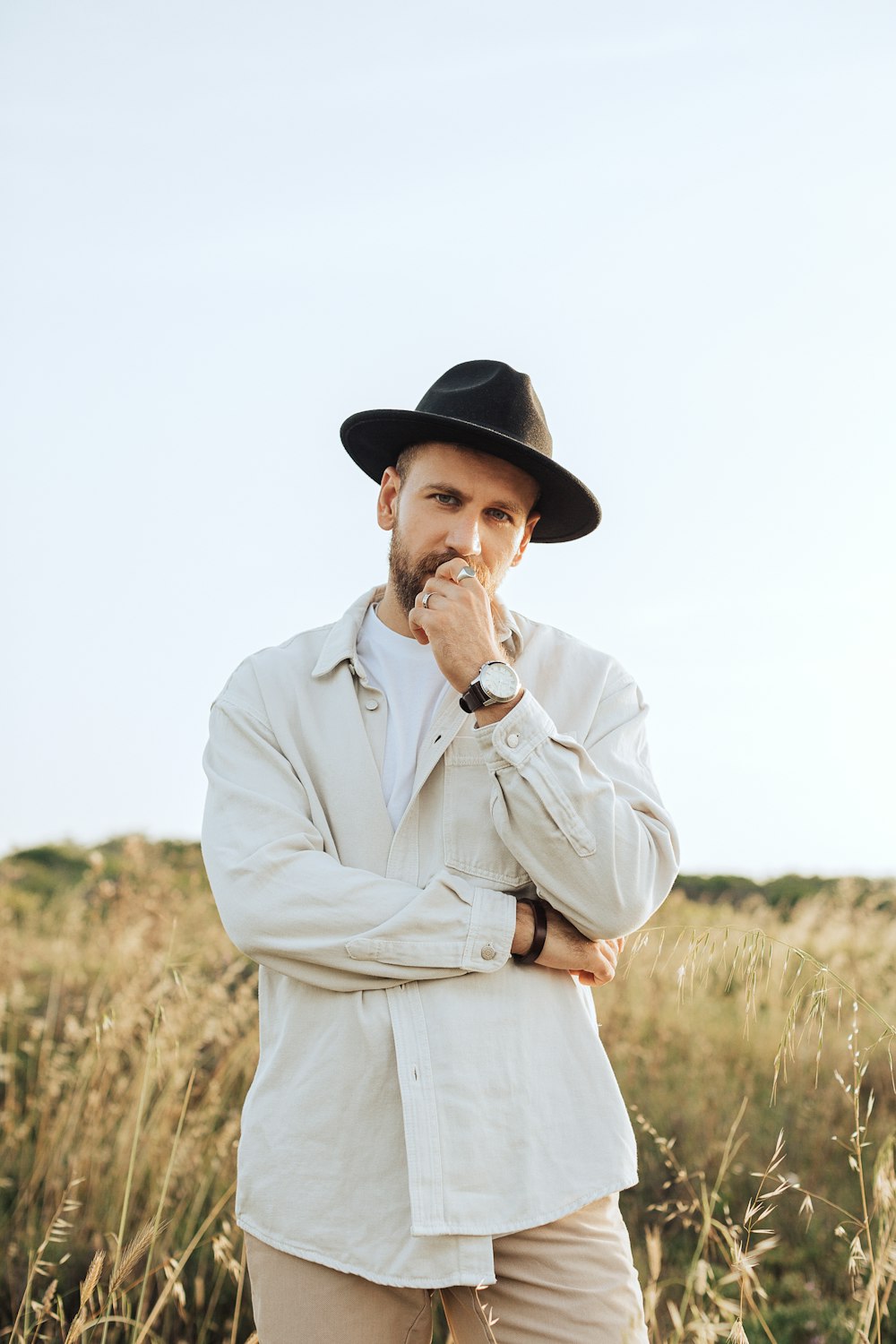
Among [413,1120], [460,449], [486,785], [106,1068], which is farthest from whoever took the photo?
[106,1068]

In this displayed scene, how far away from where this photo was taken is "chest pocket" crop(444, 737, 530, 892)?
91.4 inches

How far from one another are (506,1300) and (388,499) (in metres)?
1.80

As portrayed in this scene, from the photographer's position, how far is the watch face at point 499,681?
2.21 m

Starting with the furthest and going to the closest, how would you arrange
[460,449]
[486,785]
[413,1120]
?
[460,449] < [486,785] < [413,1120]

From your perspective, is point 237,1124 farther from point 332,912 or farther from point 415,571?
point 415,571

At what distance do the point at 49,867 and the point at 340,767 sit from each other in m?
11.3

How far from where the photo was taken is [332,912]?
2172 millimetres

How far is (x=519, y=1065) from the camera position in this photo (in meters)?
2.15

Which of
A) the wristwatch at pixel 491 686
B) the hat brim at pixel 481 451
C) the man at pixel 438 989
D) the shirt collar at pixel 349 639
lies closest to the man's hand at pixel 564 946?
the man at pixel 438 989

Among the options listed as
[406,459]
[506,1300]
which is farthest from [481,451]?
[506,1300]

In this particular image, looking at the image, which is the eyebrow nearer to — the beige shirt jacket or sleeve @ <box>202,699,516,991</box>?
the beige shirt jacket

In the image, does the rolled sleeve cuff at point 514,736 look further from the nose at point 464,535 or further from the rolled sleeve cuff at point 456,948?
the nose at point 464,535

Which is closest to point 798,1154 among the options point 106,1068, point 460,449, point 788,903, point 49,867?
point 106,1068

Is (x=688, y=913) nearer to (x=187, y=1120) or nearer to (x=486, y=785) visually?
(x=187, y=1120)
